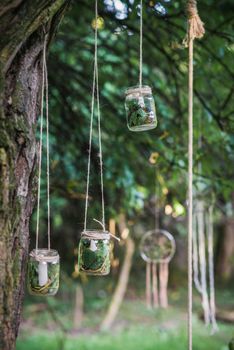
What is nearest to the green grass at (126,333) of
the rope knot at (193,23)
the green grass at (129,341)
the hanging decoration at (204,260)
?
the green grass at (129,341)

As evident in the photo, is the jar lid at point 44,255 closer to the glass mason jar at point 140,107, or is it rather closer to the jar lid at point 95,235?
the jar lid at point 95,235

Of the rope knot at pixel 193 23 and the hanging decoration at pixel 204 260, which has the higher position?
the rope knot at pixel 193 23

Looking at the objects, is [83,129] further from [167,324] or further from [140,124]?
[167,324]

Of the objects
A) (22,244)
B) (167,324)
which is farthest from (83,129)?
(167,324)

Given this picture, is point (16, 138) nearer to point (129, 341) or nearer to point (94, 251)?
point (94, 251)

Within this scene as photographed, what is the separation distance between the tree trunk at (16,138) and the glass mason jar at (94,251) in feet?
0.48

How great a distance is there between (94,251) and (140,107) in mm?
366

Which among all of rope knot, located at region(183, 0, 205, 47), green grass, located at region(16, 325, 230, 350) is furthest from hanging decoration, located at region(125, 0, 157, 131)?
green grass, located at region(16, 325, 230, 350)

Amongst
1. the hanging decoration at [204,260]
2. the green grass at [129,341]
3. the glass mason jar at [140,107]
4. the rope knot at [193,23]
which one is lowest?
the green grass at [129,341]

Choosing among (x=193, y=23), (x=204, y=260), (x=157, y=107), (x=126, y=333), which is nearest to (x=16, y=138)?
(x=193, y=23)

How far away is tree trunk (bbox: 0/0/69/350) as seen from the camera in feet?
3.54

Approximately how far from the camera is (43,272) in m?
1.19

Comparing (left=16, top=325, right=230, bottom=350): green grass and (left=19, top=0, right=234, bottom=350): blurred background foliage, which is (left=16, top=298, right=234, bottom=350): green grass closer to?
(left=16, top=325, right=230, bottom=350): green grass

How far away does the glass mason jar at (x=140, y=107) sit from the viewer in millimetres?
1277
